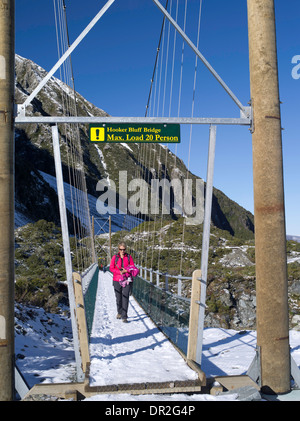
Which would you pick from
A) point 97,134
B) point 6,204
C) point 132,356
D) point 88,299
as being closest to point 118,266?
point 88,299

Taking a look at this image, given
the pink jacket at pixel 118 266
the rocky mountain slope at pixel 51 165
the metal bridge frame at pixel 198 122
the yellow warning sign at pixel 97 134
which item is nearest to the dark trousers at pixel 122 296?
the pink jacket at pixel 118 266

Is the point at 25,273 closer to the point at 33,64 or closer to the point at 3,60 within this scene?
the point at 3,60

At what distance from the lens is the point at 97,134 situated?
15.2 feet

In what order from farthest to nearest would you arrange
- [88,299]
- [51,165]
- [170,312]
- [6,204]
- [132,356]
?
[51,165] → [88,299] → [170,312] → [132,356] → [6,204]

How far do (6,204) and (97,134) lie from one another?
131 cm

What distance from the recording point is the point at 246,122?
4.45 meters

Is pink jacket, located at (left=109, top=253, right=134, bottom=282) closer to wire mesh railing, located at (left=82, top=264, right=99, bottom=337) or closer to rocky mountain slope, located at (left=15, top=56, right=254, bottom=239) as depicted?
wire mesh railing, located at (left=82, top=264, right=99, bottom=337)

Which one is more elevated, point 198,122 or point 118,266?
point 198,122

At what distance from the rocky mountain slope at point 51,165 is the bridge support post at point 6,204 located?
36.2 m

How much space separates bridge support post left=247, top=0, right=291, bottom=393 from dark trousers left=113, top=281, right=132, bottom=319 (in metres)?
3.56

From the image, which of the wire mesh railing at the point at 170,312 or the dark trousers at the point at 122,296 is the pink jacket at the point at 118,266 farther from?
the wire mesh railing at the point at 170,312

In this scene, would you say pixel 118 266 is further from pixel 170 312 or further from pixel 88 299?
pixel 170 312

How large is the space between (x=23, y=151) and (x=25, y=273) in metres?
66.8

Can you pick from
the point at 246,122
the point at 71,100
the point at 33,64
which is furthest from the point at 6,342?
the point at 33,64
